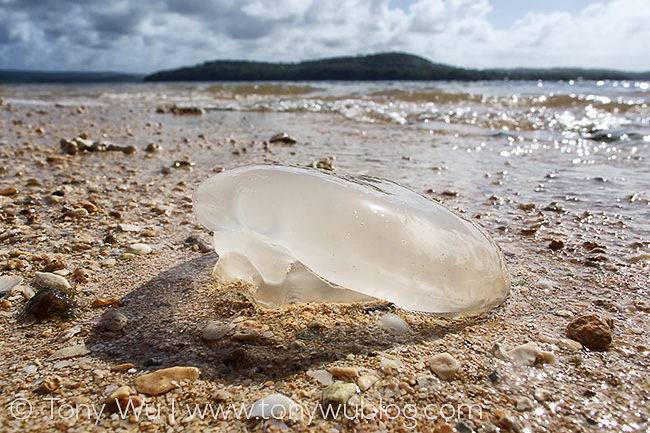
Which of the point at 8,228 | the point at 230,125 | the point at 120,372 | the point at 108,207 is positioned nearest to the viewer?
the point at 120,372

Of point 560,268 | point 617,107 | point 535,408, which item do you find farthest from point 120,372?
point 617,107

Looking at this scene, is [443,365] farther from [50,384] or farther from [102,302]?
[102,302]

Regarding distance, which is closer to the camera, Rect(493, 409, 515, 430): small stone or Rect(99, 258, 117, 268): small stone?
Rect(493, 409, 515, 430): small stone

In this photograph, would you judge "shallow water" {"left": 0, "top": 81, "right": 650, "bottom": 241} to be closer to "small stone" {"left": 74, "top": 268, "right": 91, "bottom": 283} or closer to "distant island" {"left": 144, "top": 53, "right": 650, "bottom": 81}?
"small stone" {"left": 74, "top": 268, "right": 91, "bottom": 283}

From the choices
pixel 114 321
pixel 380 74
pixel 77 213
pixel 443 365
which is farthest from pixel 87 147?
pixel 380 74

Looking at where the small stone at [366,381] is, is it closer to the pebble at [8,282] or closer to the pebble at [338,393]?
the pebble at [338,393]

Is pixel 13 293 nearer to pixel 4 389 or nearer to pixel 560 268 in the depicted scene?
pixel 4 389

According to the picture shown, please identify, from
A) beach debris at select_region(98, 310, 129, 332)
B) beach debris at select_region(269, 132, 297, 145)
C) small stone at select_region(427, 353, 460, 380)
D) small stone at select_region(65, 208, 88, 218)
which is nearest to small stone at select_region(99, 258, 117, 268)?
beach debris at select_region(98, 310, 129, 332)
